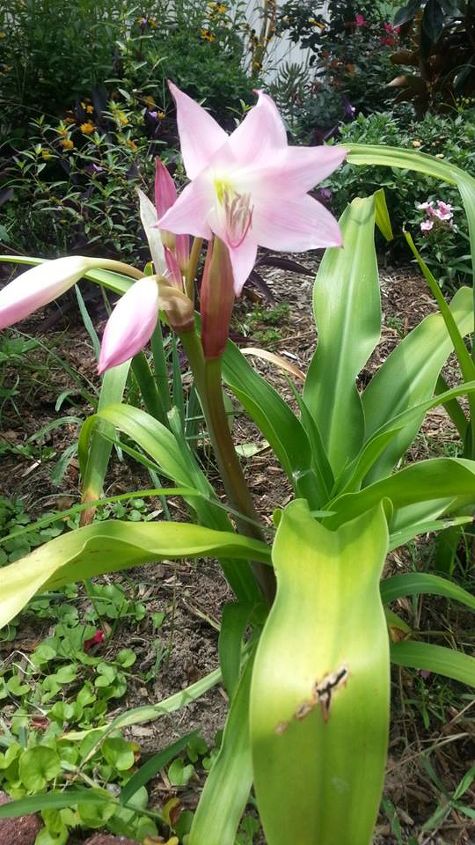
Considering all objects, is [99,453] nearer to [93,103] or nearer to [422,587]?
[422,587]

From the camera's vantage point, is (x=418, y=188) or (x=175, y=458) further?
(x=418, y=188)

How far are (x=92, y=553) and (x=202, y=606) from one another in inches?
22.4

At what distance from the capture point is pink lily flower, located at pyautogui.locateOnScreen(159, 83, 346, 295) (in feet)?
1.86

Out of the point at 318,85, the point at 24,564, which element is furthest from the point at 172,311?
the point at 318,85

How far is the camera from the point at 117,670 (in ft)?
3.45

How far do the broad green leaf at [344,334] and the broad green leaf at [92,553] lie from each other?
1.13ft

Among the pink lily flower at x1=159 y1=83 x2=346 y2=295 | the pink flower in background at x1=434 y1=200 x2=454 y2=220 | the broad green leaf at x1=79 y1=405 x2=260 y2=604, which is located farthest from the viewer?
the pink flower in background at x1=434 y1=200 x2=454 y2=220

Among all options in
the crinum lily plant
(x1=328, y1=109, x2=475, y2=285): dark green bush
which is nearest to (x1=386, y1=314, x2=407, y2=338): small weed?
(x1=328, y1=109, x2=475, y2=285): dark green bush

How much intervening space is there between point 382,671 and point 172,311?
1.31 feet

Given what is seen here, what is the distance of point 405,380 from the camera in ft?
3.48

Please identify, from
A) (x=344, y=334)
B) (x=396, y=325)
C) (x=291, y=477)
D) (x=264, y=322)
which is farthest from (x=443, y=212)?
(x=291, y=477)

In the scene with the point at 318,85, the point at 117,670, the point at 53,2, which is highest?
the point at 53,2

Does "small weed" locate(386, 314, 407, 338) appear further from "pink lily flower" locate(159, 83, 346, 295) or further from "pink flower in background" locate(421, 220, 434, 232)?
"pink lily flower" locate(159, 83, 346, 295)

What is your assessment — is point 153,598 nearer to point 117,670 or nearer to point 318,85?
point 117,670
